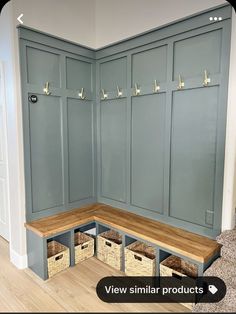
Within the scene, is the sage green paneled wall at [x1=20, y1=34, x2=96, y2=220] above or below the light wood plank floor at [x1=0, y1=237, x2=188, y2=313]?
above

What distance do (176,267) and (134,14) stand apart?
2533mm

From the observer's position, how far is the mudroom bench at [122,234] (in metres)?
1.83

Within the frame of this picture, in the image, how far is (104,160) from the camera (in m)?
2.88

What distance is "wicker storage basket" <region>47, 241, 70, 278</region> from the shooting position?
218 cm

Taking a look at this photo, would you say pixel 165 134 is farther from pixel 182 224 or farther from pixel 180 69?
pixel 182 224

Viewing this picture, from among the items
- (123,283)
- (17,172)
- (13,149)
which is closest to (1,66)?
(13,149)

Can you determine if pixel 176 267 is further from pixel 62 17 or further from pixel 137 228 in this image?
pixel 62 17

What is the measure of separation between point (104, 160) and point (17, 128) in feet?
3.60

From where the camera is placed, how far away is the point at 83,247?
247 cm

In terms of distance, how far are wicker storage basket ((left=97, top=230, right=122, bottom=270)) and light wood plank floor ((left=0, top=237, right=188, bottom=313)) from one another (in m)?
0.07

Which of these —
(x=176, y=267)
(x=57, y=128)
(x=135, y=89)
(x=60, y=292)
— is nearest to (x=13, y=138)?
(x=57, y=128)

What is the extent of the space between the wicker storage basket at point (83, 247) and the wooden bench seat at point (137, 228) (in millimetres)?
256

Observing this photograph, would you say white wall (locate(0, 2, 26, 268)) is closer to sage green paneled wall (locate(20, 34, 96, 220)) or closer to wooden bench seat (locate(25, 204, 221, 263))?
sage green paneled wall (locate(20, 34, 96, 220))

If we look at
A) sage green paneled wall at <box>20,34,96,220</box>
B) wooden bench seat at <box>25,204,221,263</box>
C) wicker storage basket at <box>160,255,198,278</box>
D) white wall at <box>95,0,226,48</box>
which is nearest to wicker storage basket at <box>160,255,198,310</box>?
wicker storage basket at <box>160,255,198,278</box>
